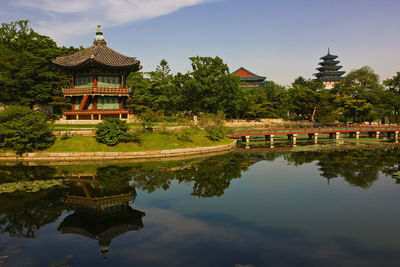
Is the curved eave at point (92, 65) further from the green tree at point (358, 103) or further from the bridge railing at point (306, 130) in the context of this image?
the green tree at point (358, 103)

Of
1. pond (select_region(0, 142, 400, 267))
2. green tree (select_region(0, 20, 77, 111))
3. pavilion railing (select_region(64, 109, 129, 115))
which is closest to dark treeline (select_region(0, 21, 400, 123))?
green tree (select_region(0, 20, 77, 111))

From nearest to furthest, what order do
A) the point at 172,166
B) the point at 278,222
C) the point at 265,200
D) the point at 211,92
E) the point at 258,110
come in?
1. the point at 278,222
2. the point at 265,200
3. the point at 172,166
4. the point at 211,92
5. the point at 258,110

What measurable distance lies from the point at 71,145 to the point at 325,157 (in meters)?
32.4

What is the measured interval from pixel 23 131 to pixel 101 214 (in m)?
21.5

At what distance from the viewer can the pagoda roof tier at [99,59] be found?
43569 millimetres

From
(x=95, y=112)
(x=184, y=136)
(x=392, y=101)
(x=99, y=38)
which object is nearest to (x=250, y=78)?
(x=392, y=101)

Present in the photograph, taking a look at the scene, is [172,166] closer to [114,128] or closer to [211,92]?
[114,128]

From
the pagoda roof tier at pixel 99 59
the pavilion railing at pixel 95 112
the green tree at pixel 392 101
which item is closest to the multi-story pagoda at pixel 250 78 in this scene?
the green tree at pixel 392 101

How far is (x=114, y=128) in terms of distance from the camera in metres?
34.7

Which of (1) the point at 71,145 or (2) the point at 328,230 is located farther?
(1) the point at 71,145

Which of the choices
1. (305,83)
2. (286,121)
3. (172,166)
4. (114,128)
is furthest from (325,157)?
(305,83)

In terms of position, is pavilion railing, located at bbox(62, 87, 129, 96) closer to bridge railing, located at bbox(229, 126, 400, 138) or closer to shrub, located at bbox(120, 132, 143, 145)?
shrub, located at bbox(120, 132, 143, 145)

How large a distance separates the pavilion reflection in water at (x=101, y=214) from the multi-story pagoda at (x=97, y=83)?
25.2 metres

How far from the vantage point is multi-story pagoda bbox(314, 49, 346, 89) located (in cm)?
11626
